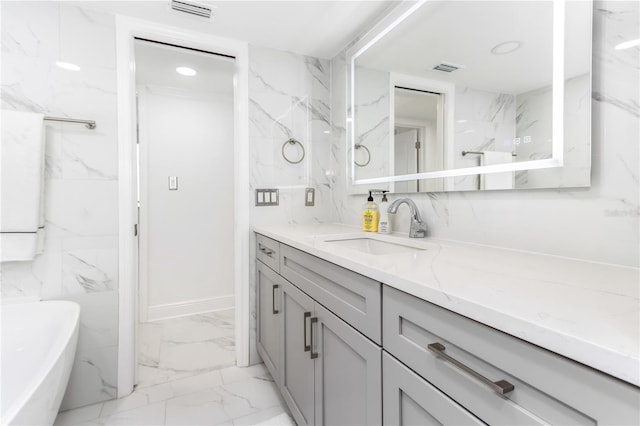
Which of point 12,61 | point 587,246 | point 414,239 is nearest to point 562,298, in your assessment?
point 587,246

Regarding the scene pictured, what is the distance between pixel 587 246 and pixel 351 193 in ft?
4.44

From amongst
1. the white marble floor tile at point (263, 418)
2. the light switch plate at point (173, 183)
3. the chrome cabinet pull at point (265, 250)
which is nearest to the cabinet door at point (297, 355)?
the white marble floor tile at point (263, 418)

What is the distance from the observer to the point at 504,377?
55 centimetres

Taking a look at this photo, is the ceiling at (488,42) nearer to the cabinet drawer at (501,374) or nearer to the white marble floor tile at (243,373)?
the cabinet drawer at (501,374)

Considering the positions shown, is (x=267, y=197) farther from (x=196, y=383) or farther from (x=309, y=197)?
(x=196, y=383)

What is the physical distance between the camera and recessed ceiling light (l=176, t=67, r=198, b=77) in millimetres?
2537

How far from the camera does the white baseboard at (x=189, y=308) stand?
115 inches

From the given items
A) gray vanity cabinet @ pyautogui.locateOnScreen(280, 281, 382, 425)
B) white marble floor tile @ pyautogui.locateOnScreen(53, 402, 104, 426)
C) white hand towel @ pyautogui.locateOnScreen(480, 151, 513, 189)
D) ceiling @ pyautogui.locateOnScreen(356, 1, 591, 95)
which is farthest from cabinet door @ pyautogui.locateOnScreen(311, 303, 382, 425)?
white marble floor tile @ pyautogui.locateOnScreen(53, 402, 104, 426)

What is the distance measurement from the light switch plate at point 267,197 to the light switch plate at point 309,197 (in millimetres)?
210

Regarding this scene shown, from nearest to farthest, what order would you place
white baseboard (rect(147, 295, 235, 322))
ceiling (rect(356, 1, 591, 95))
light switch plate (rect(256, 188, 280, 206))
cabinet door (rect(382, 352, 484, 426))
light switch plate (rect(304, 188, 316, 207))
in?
cabinet door (rect(382, 352, 484, 426)), ceiling (rect(356, 1, 591, 95)), light switch plate (rect(256, 188, 280, 206)), light switch plate (rect(304, 188, 316, 207)), white baseboard (rect(147, 295, 235, 322))

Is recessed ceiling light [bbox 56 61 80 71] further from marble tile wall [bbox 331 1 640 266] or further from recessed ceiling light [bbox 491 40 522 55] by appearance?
marble tile wall [bbox 331 1 640 266]

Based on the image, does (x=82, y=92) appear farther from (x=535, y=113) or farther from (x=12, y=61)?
(x=535, y=113)

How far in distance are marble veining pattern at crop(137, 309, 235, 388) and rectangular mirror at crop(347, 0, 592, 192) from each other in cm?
164

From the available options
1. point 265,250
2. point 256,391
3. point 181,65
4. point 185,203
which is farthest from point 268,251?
point 181,65
